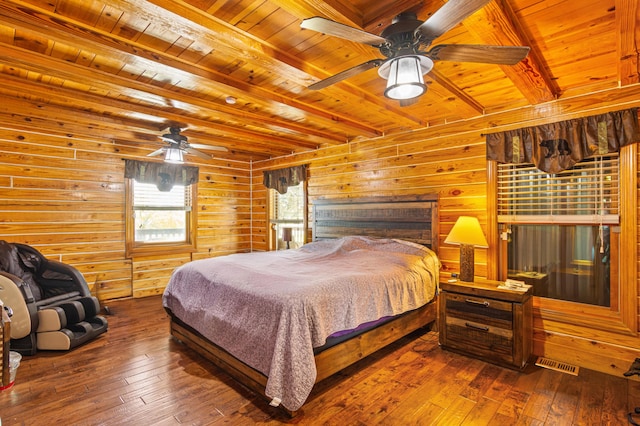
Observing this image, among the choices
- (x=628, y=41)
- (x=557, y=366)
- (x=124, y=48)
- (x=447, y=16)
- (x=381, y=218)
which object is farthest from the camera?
(x=381, y=218)

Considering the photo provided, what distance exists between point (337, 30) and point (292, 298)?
159 cm

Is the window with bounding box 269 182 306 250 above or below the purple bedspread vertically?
above

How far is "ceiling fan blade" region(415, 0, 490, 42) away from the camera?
1294mm

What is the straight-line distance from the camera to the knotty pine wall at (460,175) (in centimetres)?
279

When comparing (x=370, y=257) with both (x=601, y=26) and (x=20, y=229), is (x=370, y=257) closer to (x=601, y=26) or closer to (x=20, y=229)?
(x=601, y=26)

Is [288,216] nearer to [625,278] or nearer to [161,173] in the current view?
[161,173]

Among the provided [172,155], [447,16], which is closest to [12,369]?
[172,155]

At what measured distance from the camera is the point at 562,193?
3.04 meters

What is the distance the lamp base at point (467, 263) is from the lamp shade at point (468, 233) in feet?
0.25

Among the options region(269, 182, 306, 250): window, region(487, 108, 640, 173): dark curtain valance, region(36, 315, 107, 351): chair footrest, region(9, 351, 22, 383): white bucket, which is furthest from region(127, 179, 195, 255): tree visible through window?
region(487, 108, 640, 173): dark curtain valance

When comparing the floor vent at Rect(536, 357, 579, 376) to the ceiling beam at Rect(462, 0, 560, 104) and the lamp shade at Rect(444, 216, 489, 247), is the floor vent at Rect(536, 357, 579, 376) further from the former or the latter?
the ceiling beam at Rect(462, 0, 560, 104)

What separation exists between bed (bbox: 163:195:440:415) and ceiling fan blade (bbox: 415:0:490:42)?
1.70 m

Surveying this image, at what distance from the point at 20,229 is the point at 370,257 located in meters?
4.41

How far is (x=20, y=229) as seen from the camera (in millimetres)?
4160
